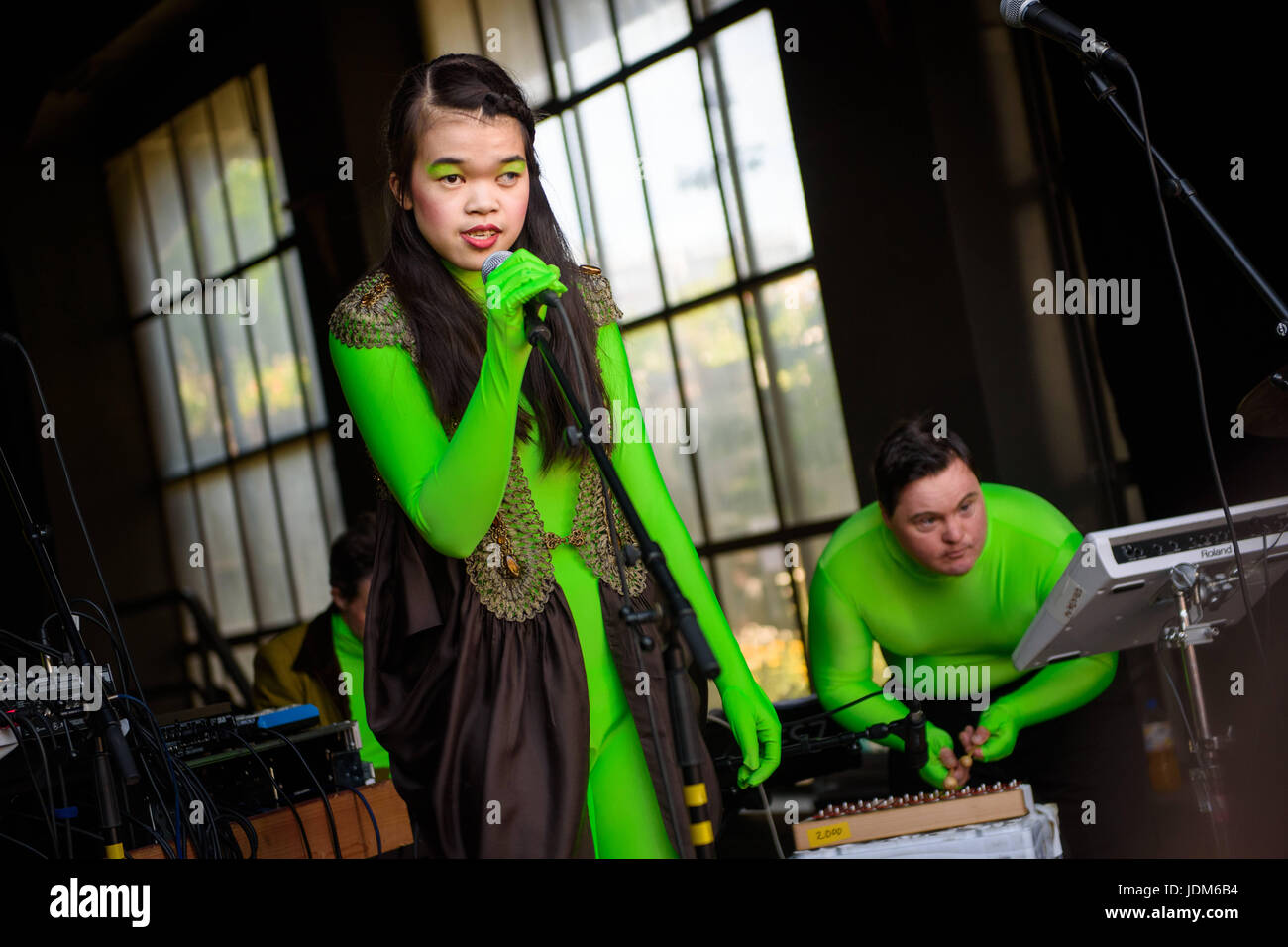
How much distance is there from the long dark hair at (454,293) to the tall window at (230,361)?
467cm

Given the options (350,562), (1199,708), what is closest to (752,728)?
(1199,708)

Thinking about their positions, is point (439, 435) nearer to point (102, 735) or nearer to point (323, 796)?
point (102, 735)

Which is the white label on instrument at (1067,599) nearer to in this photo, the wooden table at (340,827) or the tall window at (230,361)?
the wooden table at (340,827)

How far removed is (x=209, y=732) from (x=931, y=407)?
235cm

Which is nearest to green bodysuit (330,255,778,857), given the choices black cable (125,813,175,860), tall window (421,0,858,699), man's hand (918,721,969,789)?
black cable (125,813,175,860)

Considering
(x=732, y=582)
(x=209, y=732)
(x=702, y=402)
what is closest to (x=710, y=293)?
(x=702, y=402)

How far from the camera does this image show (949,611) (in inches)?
111

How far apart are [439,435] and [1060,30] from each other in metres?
1.08

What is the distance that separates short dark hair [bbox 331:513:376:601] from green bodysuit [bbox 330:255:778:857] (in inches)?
90.0

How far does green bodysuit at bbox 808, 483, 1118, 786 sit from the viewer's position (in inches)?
107

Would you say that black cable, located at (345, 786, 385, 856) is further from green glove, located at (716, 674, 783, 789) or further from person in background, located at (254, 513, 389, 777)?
person in background, located at (254, 513, 389, 777)

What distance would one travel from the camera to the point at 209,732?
7.36 ft
